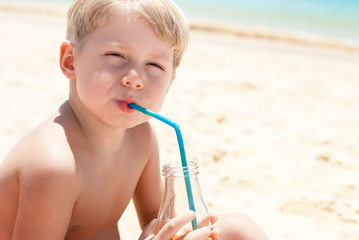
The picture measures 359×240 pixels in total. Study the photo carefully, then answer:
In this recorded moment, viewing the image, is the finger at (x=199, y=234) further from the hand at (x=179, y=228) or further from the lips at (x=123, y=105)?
the lips at (x=123, y=105)

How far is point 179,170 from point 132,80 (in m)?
0.28

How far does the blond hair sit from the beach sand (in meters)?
0.88

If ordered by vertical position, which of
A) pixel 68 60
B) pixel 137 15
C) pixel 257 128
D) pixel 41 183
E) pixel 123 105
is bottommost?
pixel 257 128

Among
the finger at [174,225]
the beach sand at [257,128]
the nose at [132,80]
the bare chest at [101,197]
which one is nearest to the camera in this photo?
the finger at [174,225]

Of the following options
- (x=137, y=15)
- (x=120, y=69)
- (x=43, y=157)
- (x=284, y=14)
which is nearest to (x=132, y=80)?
(x=120, y=69)

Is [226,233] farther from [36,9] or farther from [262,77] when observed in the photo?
[36,9]

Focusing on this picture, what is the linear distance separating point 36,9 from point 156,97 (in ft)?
31.8

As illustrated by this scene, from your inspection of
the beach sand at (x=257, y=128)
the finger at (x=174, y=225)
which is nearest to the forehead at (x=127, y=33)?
the finger at (x=174, y=225)

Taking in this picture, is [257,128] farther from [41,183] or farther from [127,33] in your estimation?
[41,183]

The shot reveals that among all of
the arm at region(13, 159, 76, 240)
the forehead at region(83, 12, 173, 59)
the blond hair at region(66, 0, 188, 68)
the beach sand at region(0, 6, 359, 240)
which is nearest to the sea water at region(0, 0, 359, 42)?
the beach sand at region(0, 6, 359, 240)

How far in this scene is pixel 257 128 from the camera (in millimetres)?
3295

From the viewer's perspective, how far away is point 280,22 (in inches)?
539

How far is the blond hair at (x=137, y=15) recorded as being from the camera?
1385mm

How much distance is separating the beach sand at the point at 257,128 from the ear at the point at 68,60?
784mm
